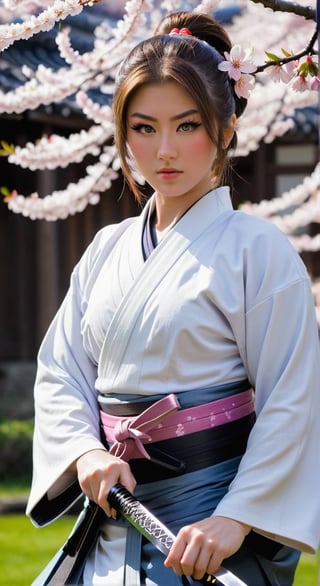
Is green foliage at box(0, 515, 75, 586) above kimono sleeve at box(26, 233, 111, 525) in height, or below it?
below

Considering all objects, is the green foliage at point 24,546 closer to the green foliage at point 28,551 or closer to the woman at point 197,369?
the green foliage at point 28,551

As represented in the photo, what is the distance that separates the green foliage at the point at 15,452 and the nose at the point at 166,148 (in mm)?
6566

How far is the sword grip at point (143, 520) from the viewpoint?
7.18 ft

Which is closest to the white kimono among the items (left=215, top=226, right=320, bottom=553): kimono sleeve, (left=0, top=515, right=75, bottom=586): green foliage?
(left=215, top=226, right=320, bottom=553): kimono sleeve

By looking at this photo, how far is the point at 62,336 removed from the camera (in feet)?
8.91

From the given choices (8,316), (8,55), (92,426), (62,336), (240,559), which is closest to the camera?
(240,559)

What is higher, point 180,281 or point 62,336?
point 180,281

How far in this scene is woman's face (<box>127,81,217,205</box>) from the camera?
2.40 m

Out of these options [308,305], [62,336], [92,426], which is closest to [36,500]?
[92,426]

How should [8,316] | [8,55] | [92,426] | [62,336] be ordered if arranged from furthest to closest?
1. [8,316]
2. [8,55]
3. [62,336]
4. [92,426]

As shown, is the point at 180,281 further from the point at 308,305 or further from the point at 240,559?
the point at 240,559

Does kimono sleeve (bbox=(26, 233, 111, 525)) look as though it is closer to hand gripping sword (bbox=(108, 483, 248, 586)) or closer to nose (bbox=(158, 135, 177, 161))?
hand gripping sword (bbox=(108, 483, 248, 586))

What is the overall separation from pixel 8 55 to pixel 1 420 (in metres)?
3.25

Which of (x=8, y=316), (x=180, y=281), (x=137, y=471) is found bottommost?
(x=8, y=316)
